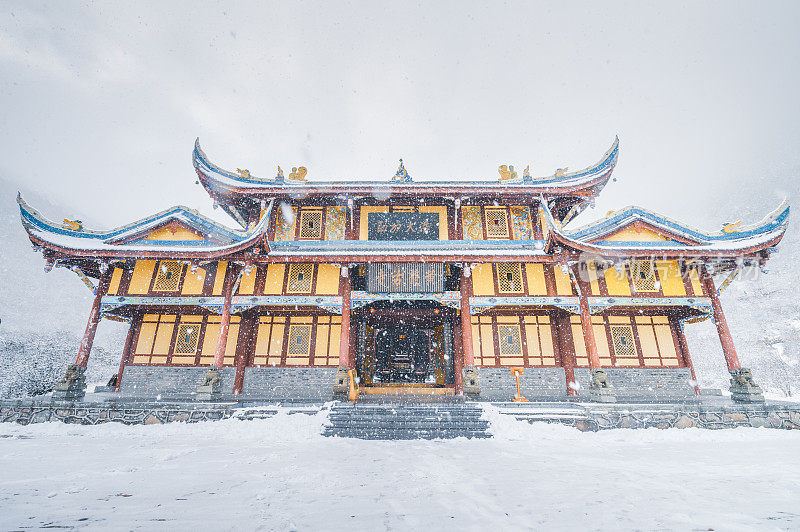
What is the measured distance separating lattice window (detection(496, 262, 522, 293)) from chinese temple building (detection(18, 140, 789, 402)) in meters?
0.05

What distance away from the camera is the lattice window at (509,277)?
473 inches

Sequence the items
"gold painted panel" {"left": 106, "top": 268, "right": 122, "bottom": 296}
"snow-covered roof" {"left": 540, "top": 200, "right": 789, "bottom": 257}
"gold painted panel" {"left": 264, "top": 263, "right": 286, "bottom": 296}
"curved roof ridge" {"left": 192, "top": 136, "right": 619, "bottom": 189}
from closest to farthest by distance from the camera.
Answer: "snow-covered roof" {"left": 540, "top": 200, "right": 789, "bottom": 257}
"gold painted panel" {"left": 106, "top": 268, "right": 122, "bottom": 296}
"gold painted panel" {"left": 264, "top": 263, "right": 286, "bottom": 296}
"curved roof ridge" {"left": 192, "top": 136, "right": 619, "bottom": 189}

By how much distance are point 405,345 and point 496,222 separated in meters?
6.16

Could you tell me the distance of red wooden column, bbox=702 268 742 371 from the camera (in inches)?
402

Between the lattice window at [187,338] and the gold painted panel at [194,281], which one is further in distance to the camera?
the lattice window at [187,338]

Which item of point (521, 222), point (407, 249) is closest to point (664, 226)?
point (521, 222)

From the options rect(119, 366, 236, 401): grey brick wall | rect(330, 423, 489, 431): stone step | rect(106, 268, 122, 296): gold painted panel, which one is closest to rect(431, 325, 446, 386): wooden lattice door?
rect(330, 423, 489, 431): stone step

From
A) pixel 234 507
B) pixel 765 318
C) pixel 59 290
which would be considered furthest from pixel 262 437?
pixel 59 290

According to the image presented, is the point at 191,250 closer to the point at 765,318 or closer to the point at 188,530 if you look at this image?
the point at 188,530

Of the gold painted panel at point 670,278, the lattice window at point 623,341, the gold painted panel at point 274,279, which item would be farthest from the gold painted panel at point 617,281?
the gold painted panel at point 274,279

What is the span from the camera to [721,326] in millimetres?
10898

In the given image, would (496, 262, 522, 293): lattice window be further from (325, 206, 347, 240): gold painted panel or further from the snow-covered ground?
(325, 206, 347, 240): gold painted panel

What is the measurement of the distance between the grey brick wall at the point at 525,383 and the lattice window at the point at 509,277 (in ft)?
9.29

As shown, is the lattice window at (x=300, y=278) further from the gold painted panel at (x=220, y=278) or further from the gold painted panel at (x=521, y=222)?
the gold painted panel at (x=521, y=222)
